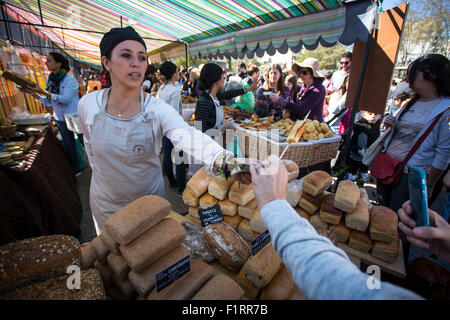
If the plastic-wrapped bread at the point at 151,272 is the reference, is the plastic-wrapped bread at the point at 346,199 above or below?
above

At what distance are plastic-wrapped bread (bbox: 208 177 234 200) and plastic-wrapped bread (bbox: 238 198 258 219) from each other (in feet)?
0.56

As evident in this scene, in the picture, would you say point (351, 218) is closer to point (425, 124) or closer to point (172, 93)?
point (425, 124)

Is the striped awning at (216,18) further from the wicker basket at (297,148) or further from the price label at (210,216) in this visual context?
the price label at (210,216)

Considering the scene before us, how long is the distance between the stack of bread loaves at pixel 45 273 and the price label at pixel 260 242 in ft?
2.46

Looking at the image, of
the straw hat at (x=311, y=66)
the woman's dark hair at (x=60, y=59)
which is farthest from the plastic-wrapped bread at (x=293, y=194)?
the woman's dark hair at (x=60, y=59)

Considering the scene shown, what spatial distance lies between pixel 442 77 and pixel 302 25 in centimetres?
218

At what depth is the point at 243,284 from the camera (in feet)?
4.01

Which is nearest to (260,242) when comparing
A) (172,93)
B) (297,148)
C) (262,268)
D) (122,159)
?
(262,268)

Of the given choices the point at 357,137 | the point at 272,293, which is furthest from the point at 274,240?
the point at 357,137

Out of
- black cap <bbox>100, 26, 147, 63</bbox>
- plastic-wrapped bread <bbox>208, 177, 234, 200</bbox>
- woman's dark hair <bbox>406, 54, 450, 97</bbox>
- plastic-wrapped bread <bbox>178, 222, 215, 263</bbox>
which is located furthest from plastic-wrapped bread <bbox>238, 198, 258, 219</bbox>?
woman's dark hair <bbox>406, 54, 450, 97</bbox>

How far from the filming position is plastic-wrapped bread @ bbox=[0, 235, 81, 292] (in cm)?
90

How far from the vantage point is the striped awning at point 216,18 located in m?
3.42

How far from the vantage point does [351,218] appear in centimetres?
164
